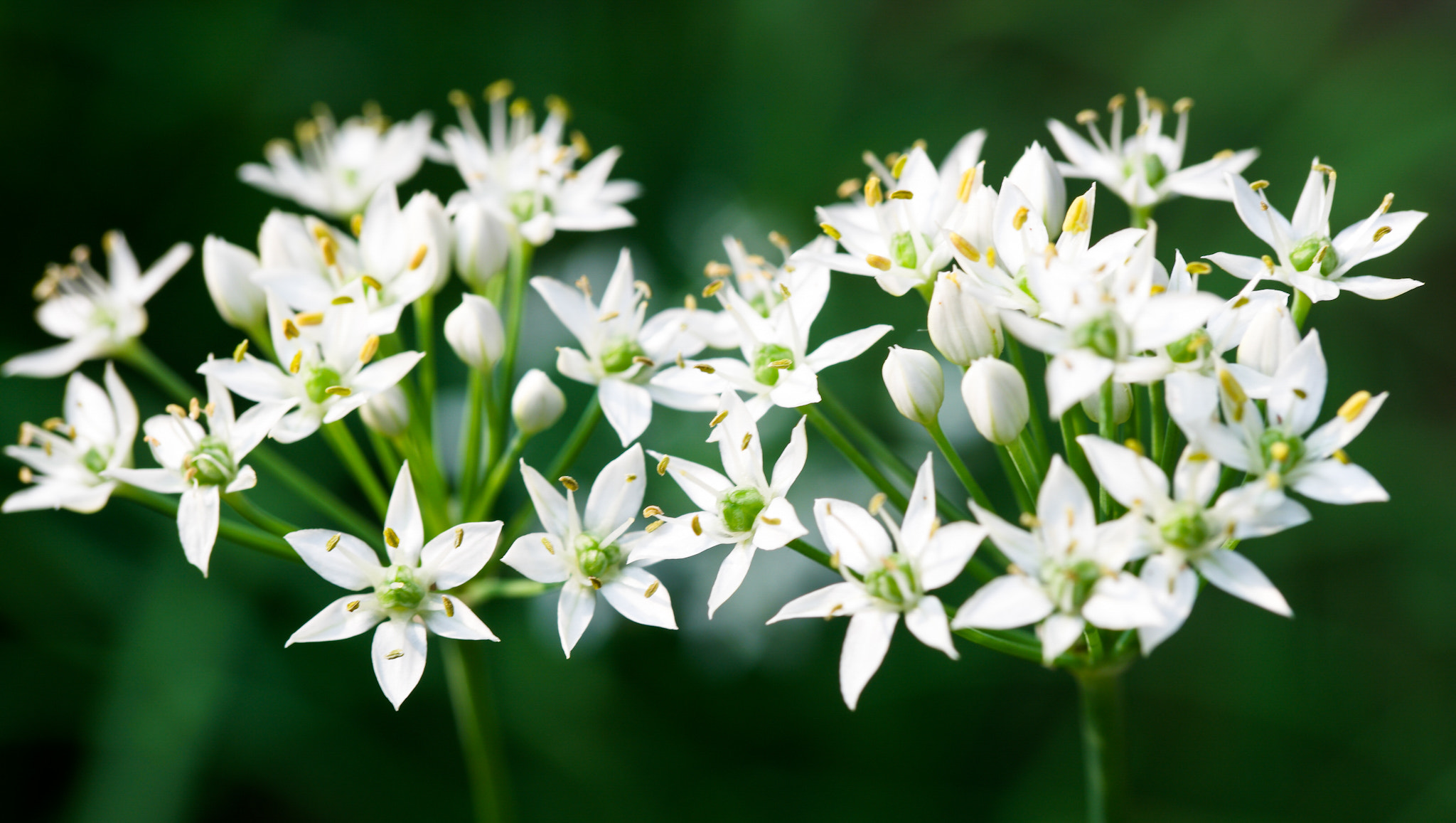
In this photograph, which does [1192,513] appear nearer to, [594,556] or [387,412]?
[594,556]

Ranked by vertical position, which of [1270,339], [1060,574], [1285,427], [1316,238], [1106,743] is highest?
[1316,238]

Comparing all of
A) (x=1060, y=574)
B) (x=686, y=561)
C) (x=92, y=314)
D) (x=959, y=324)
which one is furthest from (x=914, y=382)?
(x=92, y=314)

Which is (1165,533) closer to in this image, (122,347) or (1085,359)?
(1085,359)

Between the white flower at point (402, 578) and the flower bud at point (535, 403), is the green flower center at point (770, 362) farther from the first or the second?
the white flower at point (402, 578)

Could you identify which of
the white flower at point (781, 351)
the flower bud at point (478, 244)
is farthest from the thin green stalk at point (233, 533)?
the white flower at point (781, 351)

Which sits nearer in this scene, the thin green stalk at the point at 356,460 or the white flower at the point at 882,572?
the white flower at the point at 882,572

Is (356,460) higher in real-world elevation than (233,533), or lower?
higher
